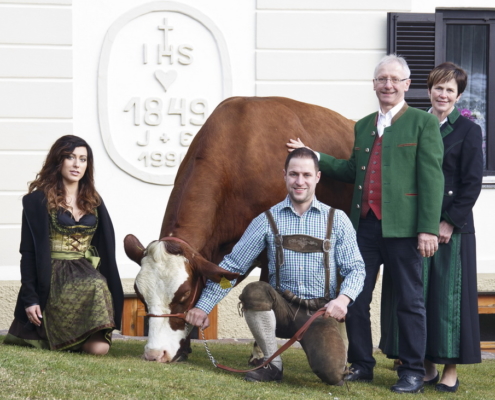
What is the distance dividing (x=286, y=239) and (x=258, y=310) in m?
0.43

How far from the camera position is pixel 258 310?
4555 millimetres

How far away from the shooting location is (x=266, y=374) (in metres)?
4.61

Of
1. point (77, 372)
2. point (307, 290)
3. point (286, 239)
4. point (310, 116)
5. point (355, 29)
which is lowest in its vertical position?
point (77, 372)

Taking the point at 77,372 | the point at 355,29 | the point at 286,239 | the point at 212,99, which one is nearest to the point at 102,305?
the point at 77,372

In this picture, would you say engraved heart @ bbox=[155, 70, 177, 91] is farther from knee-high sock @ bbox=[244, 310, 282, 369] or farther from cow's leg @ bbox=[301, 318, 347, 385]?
cow's leg @ bbox=[301, 318, 347, 385]

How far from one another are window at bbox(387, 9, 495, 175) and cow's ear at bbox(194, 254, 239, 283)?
12.4ft

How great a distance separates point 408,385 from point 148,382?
1509 mm

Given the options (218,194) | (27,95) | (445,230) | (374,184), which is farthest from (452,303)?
(27,95)

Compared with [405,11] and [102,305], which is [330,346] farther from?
[405,11]

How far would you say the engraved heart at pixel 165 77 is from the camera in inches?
300

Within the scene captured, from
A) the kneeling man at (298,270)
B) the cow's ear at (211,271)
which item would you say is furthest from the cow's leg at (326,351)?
the cow's ear at (211,271)

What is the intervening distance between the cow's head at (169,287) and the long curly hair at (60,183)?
625 mm

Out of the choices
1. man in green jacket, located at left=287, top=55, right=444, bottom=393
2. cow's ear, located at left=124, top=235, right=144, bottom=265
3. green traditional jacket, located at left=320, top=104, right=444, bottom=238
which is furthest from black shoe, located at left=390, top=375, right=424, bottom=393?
cow's ear, located at left=124, top=235, right=144, bottom=265

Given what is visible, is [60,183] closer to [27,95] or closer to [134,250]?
[134,250]
